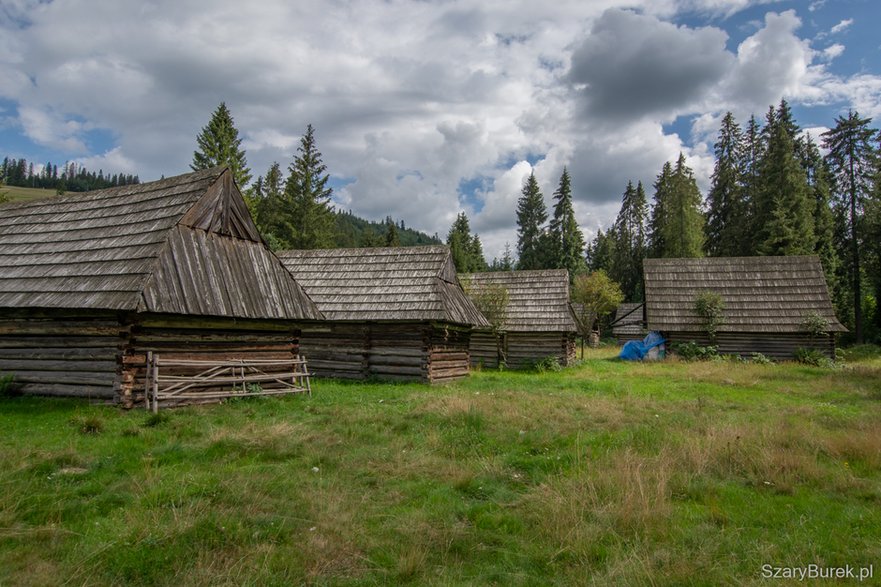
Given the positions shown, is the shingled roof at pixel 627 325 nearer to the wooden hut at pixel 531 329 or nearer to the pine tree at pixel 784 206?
the pine tree at pixel 784 206

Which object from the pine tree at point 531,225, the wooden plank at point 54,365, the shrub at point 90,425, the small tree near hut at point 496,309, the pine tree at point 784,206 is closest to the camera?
the shrub at point 90,425

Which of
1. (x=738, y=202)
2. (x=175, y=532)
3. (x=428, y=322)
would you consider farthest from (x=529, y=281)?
(x=738, y=202)

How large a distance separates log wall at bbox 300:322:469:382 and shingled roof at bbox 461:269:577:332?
749 centimetres

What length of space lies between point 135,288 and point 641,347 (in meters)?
26.4

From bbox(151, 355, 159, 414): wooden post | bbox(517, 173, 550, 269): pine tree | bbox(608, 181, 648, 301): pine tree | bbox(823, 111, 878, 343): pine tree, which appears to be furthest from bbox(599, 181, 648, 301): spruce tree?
bbox(151, 355, 159, 414): wooden post

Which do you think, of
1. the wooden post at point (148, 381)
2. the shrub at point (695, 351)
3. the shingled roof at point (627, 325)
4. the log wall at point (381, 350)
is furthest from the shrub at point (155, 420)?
the shingled roof at point (627, 325)

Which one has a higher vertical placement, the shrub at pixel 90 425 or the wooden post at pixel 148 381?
the wooden post at pixel 148 381

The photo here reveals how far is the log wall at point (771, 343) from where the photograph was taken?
26531 millimetres

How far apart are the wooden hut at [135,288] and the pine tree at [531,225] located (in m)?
50.8

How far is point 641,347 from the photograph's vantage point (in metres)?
29.7

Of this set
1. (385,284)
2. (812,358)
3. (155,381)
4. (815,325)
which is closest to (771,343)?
→ (812,358)

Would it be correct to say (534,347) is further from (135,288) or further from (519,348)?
(135,288)

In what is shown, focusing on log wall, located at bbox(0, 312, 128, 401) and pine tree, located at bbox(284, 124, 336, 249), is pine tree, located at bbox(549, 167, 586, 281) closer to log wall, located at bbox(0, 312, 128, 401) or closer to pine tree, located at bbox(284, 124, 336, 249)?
pine tree, located at bbox(284, 124, 336, 249)

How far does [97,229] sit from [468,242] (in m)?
59.5
